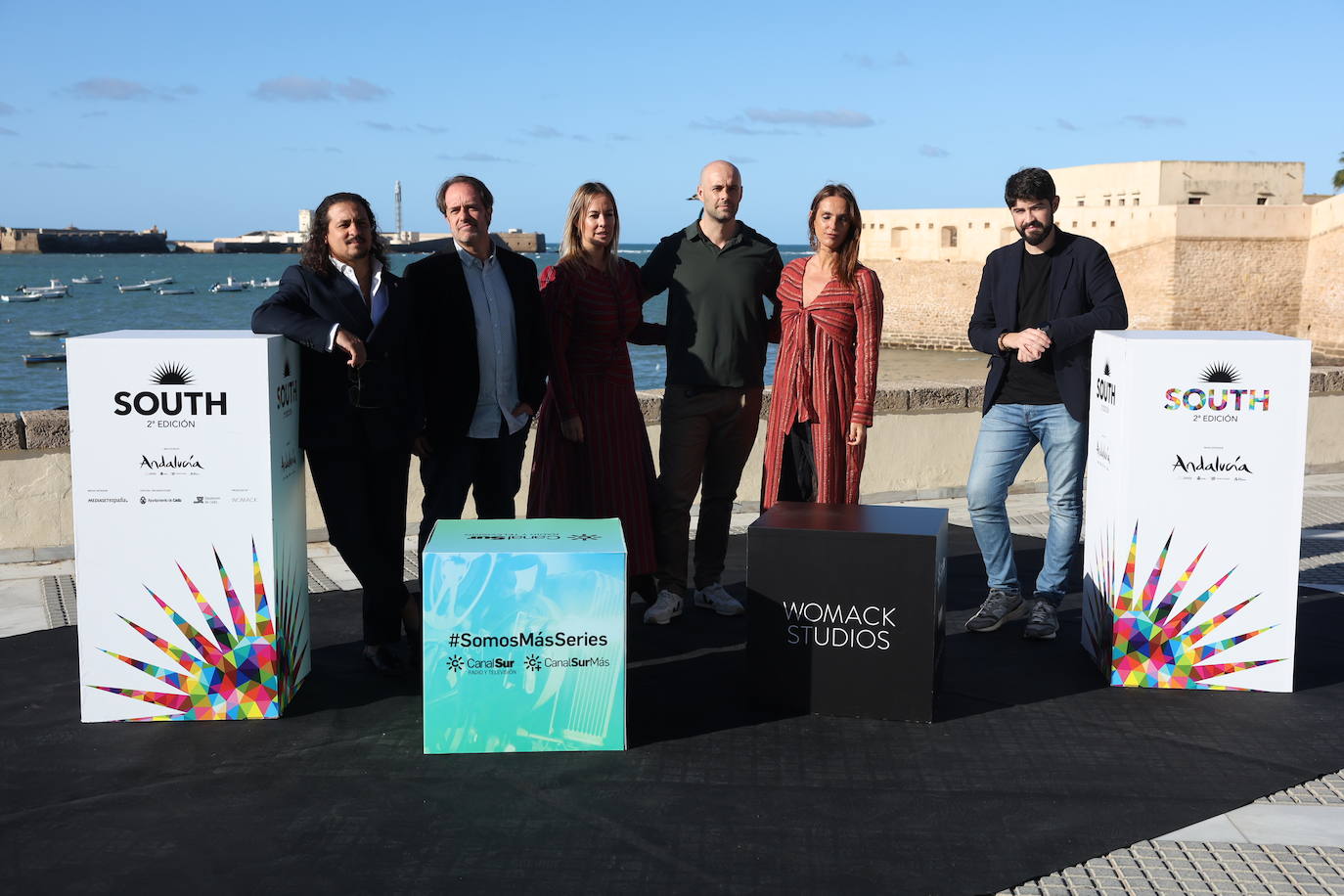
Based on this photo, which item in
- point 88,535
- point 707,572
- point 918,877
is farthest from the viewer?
point 707,572

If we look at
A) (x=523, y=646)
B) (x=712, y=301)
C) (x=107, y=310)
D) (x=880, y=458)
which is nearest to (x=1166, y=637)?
(x=712, y=301)

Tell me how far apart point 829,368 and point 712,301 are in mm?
498

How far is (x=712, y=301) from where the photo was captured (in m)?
4.62

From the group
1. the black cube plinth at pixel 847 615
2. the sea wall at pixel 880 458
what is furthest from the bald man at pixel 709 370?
the sea wall at pixel 880 458

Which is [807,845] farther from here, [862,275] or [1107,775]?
[862,275]

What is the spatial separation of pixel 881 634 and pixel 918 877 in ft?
3.46

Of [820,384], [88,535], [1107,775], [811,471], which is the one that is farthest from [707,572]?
[88,535]

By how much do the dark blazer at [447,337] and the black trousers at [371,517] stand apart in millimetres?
229

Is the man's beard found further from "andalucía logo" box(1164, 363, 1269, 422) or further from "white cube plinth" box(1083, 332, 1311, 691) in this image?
"andalucía logo" box(1164, 363, 1269, 422)

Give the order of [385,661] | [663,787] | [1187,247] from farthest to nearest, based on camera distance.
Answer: [1187,247] → [385,661] → [663,787]

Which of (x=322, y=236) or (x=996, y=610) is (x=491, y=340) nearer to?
(x=322, y=236)

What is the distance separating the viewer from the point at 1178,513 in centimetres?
392

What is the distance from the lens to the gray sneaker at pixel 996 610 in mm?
4605

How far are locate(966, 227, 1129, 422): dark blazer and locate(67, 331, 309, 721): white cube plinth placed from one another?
2.42m
